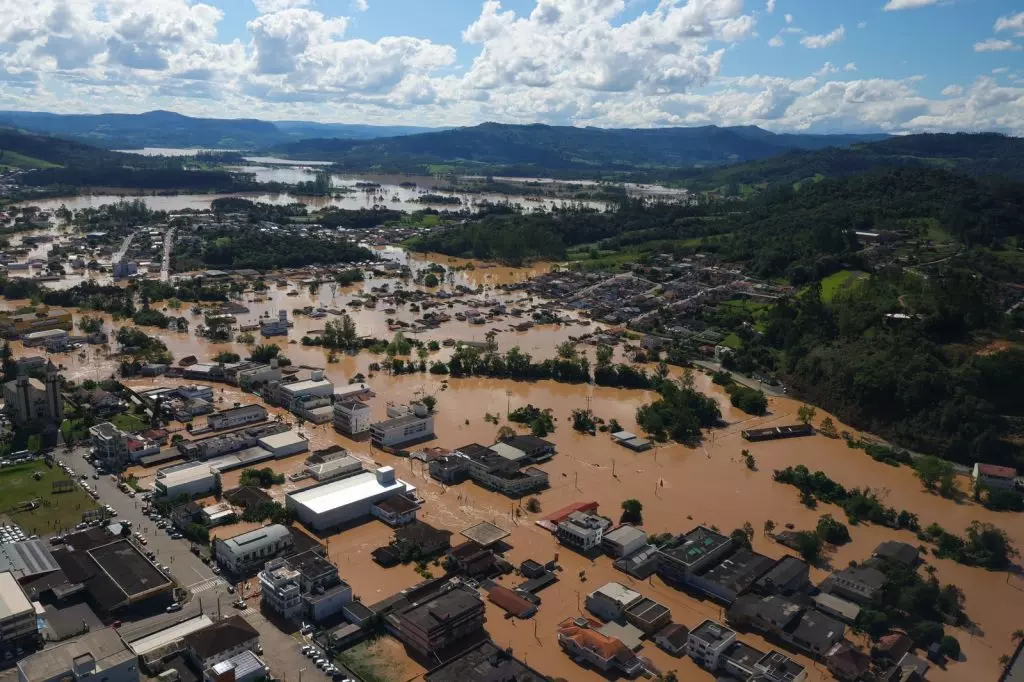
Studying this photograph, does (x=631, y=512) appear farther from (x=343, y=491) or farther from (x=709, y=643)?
(x=343, y=491)

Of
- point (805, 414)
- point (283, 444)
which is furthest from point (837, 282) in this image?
point (283, 444)

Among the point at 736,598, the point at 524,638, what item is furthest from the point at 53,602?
the point at 736,598

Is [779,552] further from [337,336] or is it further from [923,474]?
[337,336]

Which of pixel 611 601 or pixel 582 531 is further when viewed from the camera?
pixel 582 531

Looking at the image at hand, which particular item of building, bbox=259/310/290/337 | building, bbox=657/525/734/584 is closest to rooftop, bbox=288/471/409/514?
building, bbox=657/525/734/584

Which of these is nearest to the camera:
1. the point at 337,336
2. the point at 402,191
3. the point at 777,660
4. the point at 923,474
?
the point at 777,660

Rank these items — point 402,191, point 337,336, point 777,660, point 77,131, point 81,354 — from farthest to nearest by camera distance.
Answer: point 77,131, point 402,191, point 337,336, point 81,354, point 777,660
